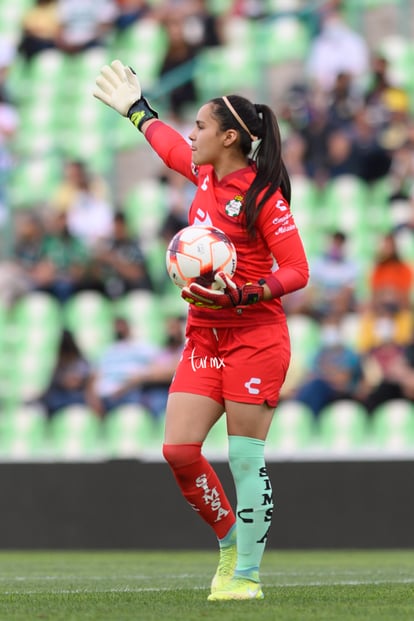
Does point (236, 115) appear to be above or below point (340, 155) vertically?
above

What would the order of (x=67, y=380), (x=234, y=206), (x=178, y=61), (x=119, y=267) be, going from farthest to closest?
(x=178, y=61) → (x=119, y=267) → (x=67, y=380) → (x=234, y=206)

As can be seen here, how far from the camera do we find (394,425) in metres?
11.1

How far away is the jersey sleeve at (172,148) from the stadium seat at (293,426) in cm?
555

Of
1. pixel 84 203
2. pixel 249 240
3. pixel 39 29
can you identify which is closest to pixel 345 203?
pixel 84 203

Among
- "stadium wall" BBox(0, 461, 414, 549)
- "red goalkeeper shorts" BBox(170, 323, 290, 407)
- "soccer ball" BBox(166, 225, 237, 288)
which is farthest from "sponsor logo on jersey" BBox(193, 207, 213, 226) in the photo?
"stadium wall" BBox(0, 461, 414, 549)

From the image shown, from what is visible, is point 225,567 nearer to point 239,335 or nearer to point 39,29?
point 239,335

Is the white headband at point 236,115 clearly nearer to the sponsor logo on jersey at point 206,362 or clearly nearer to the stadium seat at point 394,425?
the sponsor logo on jersey at point 206,362

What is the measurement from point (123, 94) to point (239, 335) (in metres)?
1.31

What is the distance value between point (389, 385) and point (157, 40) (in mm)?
5032

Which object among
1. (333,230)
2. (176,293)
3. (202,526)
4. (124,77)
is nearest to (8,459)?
(202,526)

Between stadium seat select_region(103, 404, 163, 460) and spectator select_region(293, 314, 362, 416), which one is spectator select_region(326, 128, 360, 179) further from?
stadium seat select_region(103, 404, 163, 460)

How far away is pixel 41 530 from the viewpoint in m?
10.6

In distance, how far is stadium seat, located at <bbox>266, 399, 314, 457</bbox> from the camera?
441 inches

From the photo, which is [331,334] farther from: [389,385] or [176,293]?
[176,293]
